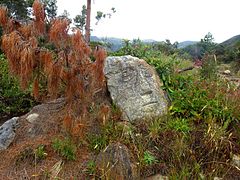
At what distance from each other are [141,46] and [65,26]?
2.90m

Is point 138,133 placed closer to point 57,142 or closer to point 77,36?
point 57,142

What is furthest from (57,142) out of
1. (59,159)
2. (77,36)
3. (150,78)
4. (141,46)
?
(141,46)

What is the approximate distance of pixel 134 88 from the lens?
167 inches

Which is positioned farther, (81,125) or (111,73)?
(111,73)

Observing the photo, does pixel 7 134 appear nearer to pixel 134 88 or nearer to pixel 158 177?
pixel 134 88

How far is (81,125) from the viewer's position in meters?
3.46

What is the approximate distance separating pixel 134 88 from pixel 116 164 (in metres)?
1.26

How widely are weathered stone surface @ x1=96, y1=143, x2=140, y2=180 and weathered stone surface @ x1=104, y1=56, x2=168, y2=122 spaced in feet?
2.29

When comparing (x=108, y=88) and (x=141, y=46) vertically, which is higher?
(x=141, y=46)

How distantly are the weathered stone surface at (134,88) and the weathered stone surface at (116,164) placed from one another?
27.5 inches

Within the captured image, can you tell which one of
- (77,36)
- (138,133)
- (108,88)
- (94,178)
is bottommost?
(94,178)

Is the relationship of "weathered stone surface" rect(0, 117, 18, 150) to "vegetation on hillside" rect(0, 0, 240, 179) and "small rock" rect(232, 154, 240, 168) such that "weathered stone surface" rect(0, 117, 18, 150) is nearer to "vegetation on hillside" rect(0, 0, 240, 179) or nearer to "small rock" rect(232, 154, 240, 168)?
"vegetation on hillside" rect(0, 0, 240, 179)

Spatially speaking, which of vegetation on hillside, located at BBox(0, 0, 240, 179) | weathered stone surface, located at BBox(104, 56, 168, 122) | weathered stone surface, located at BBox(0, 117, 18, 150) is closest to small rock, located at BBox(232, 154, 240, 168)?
vegetation on hillside, located at BBox(0, 0, 240, 179)

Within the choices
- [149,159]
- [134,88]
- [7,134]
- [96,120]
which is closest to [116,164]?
[149,159]
